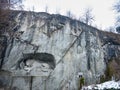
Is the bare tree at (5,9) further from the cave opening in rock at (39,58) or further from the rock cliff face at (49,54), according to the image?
the cave opening in rock at (39,58)

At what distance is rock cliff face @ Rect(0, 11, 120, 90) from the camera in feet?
46.8

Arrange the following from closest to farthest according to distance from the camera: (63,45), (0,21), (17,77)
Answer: (0,21), (17,77), (63,45)

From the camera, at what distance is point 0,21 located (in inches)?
506

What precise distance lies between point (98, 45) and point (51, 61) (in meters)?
3.99

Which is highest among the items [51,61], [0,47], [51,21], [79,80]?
[51,21]

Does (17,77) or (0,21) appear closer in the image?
(0,21)

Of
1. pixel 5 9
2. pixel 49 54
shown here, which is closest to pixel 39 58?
pixel 49 54

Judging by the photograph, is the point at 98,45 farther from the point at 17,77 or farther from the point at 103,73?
the point at 17,77

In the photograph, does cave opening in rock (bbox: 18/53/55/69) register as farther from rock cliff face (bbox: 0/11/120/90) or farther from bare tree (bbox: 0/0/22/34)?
bare tree (bbox: 0/0/22/34)

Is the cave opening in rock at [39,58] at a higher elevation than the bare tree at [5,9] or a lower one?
lower

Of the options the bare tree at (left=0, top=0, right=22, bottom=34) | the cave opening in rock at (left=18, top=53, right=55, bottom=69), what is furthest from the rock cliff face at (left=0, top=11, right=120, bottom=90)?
the bare tree at (left=0, top=0, right=22, bottom=34)

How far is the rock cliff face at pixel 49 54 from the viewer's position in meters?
14.3

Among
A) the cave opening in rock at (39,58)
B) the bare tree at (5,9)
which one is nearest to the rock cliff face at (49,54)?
the cave opening in rock at (39,58)

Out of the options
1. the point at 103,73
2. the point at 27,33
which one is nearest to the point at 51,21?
the point at 27,33
